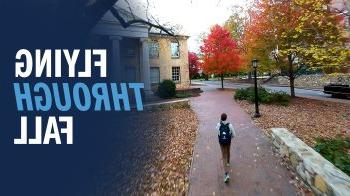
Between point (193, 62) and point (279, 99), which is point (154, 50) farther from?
point (193, 62)

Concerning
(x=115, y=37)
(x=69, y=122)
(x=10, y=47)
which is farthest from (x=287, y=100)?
(x=10, y=47)

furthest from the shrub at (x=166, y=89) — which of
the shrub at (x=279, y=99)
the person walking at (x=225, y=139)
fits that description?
the person walking at (x=225, y=139)

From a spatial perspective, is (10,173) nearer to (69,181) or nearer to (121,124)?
(69,181)

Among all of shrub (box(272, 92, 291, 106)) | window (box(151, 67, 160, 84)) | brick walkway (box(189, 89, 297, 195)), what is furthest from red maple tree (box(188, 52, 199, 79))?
brick walkway (box(189, 89, 297, 195))

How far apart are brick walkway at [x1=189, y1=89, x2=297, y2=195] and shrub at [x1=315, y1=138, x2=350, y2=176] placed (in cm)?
126

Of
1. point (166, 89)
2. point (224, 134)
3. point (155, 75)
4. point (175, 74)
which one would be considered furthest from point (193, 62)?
point (224, 134)

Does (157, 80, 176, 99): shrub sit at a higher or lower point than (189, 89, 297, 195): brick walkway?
higher

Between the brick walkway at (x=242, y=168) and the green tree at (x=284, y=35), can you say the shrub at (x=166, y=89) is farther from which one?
the brick walkway at (x=242, y=168)

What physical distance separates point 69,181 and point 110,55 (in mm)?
19866

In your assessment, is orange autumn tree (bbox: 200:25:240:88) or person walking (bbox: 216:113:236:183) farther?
orange autumn tree (bbox: 200:25:240:88)

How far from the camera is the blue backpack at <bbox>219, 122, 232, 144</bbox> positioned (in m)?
8.12

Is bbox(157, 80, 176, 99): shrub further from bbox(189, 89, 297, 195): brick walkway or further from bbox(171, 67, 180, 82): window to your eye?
bbox(189, 89, 297, 195): brick walkway

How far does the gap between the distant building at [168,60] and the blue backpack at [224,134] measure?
24593mm

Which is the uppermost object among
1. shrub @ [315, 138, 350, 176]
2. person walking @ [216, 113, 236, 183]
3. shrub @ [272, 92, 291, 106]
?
shrub @ [272, 92, 291, 106]
